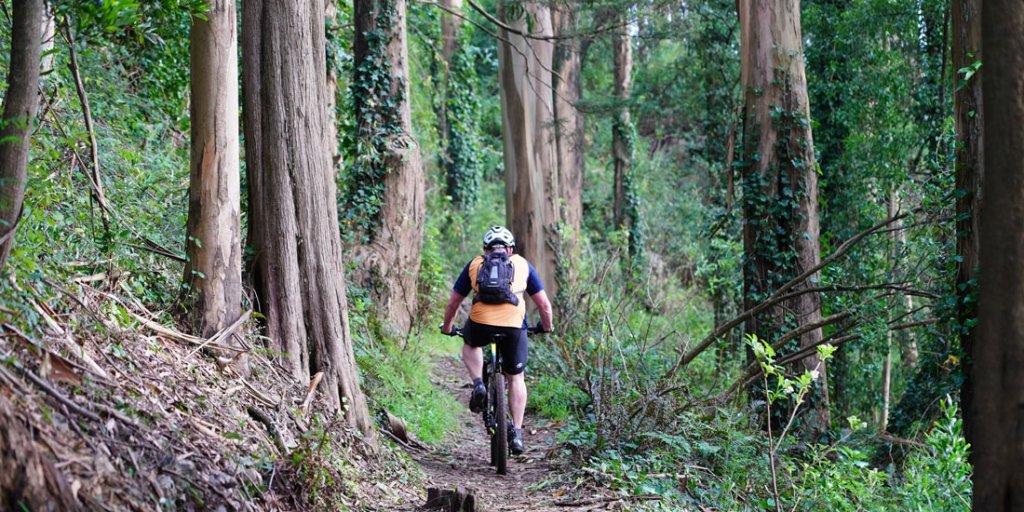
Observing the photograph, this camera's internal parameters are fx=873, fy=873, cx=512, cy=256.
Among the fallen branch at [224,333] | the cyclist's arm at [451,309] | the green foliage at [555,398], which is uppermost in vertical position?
the fallen branch at [224,333]

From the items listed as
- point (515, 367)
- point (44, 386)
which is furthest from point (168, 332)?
point (515, 367)

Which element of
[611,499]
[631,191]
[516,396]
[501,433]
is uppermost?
[631,191]

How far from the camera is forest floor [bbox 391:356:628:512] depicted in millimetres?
6762

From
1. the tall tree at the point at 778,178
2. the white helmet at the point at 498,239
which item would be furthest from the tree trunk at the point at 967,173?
the white helmet at the point at 498,239

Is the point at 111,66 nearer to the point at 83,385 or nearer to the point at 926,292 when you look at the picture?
the point at 83,385

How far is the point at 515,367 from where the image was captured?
8414 millimetres

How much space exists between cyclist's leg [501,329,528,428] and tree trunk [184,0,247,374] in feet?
9.45

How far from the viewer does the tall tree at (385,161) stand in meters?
12.4

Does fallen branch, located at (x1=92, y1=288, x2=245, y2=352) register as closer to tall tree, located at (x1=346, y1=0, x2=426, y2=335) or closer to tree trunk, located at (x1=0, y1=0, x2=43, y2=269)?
tree trunk, located at (x1=0, y1=0, x2=43, y2=269)

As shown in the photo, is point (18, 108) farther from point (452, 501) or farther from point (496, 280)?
point (496, 280)

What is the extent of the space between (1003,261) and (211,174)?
194 inches

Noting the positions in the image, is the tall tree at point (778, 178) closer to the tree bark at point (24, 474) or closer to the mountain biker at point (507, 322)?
the mountain biker at point (507, 322)

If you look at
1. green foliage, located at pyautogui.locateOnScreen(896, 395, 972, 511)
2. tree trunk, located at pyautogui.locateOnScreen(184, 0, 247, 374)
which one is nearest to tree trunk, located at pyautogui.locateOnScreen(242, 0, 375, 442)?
tree trunk, located at pyautogui.locateOnScreen(184, 0, 247, 374)

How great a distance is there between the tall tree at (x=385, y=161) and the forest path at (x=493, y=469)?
2.30 meters
